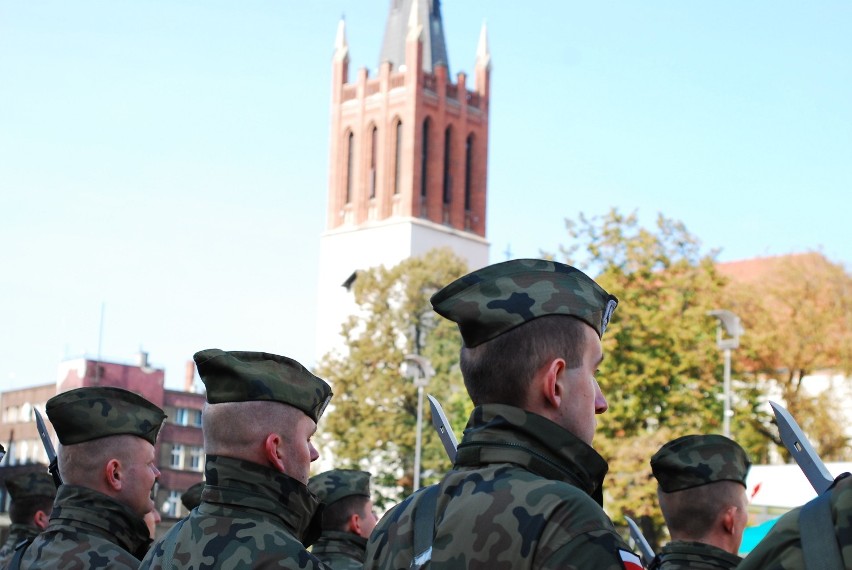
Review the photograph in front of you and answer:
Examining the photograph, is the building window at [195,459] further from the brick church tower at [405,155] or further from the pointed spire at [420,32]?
the pointed spire at [420,32]

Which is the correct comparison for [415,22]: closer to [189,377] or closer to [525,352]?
[189,377]

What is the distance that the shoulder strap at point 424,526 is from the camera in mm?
3199

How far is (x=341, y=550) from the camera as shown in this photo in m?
7.36

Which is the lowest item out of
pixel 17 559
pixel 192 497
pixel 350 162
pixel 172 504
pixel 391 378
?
pixel 17 559

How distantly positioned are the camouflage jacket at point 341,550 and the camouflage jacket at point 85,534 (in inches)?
67.0

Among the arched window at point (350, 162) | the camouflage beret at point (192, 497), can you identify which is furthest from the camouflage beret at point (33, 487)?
the arched window at point (350, 162)

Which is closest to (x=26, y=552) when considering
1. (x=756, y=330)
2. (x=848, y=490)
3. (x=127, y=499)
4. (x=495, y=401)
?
(x=127, y=499)

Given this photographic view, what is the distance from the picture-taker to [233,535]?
4250 millimetres

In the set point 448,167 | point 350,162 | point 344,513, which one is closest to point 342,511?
point 344,513

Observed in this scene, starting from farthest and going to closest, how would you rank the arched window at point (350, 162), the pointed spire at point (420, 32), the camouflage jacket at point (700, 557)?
the pointed spire at point (420, 32) → the arched window at point (350, 162) → the camouflage jacket at point (700, 557)

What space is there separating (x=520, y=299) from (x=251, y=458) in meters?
1.46

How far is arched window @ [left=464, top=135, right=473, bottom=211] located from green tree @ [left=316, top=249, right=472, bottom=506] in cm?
2915

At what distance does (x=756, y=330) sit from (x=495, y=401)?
43.6 metres

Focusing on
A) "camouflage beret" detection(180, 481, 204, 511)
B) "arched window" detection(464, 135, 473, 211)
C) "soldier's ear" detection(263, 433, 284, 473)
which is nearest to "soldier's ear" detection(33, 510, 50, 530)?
"camouflage beret" detection(180, 481, 204, 511)
